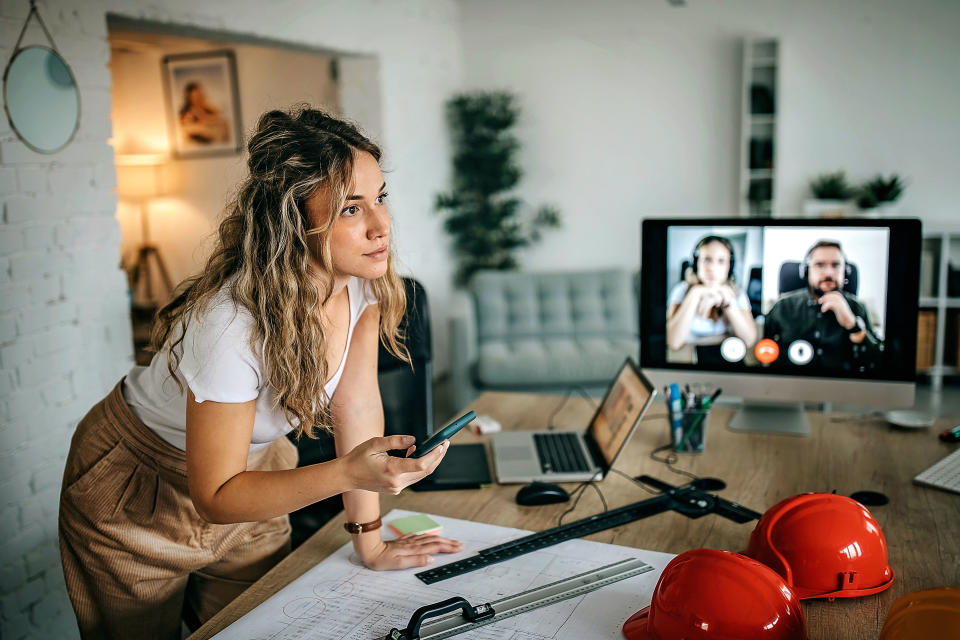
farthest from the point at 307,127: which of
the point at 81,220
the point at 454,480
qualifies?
the point at 81,220

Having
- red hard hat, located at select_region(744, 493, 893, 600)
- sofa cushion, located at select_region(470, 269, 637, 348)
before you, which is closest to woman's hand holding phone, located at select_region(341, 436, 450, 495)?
red hard hat, located at select_region(744, 493, 893, 600)

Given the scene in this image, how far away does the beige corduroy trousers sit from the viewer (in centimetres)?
136

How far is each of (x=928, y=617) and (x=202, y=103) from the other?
516 centimetres

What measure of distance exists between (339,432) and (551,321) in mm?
3068

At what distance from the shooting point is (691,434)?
5.68 ft

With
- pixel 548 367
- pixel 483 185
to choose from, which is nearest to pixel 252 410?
pixel 548 367

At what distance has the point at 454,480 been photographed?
155 cm

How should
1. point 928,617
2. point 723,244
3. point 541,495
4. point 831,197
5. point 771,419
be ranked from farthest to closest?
point 831,197, point 771,419, point 723,244, point 541,495, point 928,617

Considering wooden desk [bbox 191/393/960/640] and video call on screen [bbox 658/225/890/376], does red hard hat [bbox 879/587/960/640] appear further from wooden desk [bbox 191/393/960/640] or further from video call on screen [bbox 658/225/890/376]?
video call on screen [bbox 658/225/890/376]

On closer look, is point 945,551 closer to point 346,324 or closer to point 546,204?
point 346,324

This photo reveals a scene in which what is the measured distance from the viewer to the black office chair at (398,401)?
6.17ft

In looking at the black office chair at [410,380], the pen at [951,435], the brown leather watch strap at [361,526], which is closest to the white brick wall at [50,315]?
the black office chair at [410,380]

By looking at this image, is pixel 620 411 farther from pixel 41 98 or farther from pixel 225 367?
pixel 41 98

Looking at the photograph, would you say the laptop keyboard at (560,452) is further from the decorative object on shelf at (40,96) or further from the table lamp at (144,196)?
the table lamp at (144,196)
